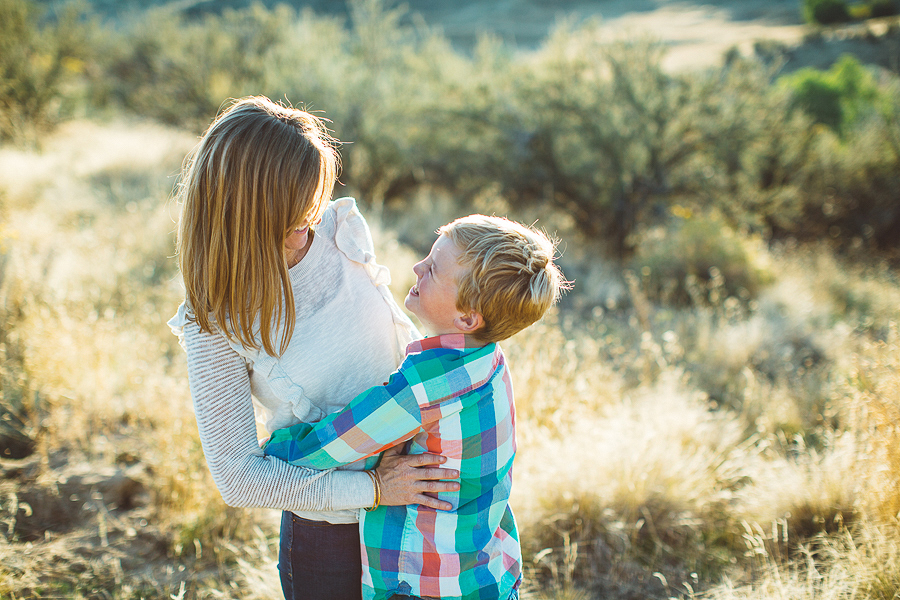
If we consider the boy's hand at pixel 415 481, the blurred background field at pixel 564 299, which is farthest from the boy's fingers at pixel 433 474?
the blurred background field at pixel 564 299

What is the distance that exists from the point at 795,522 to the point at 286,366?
2.65 metres

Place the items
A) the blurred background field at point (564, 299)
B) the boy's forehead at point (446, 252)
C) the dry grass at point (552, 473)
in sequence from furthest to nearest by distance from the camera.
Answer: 1. the blurred background field at point (564, 299)
2. the dry grass at point (552, 473)
3. the boy's forehead at point (446, 252)

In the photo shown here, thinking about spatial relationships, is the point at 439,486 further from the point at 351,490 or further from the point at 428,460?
the point at 351,490

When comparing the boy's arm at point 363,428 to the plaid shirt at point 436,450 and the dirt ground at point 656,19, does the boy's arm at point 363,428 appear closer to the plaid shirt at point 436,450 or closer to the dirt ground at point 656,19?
the plaid shirt at point 436,450

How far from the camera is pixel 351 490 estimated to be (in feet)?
4.47

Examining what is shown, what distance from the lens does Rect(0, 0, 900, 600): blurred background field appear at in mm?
2561

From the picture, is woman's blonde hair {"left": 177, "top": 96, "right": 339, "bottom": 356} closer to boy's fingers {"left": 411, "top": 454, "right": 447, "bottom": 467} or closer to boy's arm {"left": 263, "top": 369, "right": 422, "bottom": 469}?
boy's arm {"left": 263, "top": 369, "right": 422, "bottom": 469}

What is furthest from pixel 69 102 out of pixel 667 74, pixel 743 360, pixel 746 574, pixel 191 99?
pixel 746 574

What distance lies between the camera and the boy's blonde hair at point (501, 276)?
137 centimetres

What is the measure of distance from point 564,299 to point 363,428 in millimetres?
6059

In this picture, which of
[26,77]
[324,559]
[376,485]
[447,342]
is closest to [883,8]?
[26,77]

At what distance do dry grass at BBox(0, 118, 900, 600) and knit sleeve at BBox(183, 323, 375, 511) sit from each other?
0.53 metres

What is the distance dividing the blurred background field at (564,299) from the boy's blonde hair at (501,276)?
4.32ft

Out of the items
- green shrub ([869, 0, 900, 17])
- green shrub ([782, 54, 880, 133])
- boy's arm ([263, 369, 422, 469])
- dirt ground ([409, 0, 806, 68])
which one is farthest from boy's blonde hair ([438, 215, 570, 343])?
green shrub ([869, 0, 900, 17])
